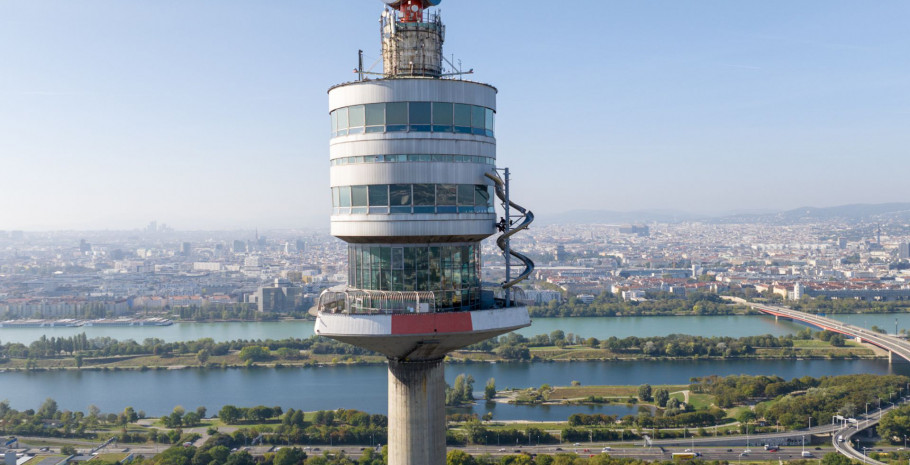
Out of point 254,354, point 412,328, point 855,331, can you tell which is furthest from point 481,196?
point 855,331

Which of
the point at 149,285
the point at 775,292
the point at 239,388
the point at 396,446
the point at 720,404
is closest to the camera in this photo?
the point at 396,446

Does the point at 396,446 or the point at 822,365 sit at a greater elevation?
the point at 396,446

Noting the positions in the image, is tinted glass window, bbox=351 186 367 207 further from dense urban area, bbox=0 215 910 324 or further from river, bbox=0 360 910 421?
dense urban area, bbox=0 215 910 324

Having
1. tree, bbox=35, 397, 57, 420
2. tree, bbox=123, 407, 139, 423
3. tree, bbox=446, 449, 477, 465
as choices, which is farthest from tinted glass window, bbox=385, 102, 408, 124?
tree, bbox=35, 397, 57, 420

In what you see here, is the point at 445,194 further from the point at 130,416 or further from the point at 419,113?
the point at 130,416

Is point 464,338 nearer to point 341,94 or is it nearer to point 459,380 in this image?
point 341,94

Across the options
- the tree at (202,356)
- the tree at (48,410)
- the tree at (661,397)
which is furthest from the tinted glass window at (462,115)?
the tree at (202,356)

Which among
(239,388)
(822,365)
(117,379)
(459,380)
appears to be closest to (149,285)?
(117,379)
